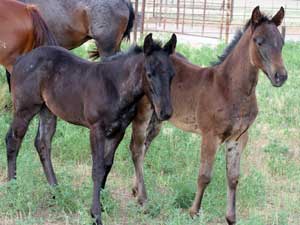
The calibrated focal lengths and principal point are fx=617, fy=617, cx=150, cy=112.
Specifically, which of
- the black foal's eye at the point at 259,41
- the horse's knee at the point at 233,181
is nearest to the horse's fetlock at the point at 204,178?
the horse's knee at the point at 233,181

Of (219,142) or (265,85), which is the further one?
(265,85)

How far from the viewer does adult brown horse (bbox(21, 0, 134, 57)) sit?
8.53 metres

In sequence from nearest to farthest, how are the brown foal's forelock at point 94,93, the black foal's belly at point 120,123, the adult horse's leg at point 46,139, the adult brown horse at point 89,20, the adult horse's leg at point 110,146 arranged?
the brown foal's forelock at point 94,93 < the black foal's belly at point 120,123 < the adult horse's leg at point 110,146 < the adult horse's leg at point 46,139 < the adult brown horse at point 89,20

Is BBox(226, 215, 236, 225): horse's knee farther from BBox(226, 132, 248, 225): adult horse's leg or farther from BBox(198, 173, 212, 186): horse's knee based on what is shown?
BBox(198, 173, 212, 186): horse's knee

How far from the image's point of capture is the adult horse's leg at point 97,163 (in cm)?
486

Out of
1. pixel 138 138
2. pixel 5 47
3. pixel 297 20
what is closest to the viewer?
pixel 138 138

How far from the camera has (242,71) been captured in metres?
5.09

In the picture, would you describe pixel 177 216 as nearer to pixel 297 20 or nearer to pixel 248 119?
pixel 248 119

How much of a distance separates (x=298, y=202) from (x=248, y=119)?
3.71 ft

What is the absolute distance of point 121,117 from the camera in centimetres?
490

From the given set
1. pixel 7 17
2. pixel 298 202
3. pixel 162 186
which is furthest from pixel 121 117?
pixel 7 17

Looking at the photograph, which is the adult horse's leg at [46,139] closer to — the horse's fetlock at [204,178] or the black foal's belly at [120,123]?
the black foal's belly at [120,123]

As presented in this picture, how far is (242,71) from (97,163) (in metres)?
1.41

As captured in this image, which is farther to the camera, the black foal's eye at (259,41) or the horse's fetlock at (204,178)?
the horse's fetlock at (204,178)
